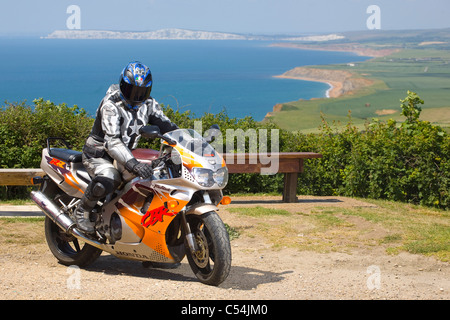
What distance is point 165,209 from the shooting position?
6199 millimetres

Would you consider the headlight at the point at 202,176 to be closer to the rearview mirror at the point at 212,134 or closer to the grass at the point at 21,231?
the rearview mirror at the point at 212,134

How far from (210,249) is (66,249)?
2.28 m

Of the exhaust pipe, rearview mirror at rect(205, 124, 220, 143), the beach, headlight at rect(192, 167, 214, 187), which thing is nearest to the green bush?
rearview mirror at rect(205, 124, 220, 143)

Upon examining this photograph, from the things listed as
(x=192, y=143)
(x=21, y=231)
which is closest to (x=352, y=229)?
(x=192, y=143)

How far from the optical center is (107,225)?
682cm

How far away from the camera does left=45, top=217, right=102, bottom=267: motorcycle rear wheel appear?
24.0 feet

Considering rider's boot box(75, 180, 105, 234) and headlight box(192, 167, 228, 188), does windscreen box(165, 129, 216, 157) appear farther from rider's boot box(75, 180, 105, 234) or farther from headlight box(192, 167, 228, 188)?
rider's boot box(75, 180, 105, 234)

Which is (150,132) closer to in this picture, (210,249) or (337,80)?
(210,249)

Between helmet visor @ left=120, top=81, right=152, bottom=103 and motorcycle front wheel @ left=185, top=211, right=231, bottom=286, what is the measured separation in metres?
1.42

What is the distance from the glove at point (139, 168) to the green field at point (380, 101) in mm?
46641

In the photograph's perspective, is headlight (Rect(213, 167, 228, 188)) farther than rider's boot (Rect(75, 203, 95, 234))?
No

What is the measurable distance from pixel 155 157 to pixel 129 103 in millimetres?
683
